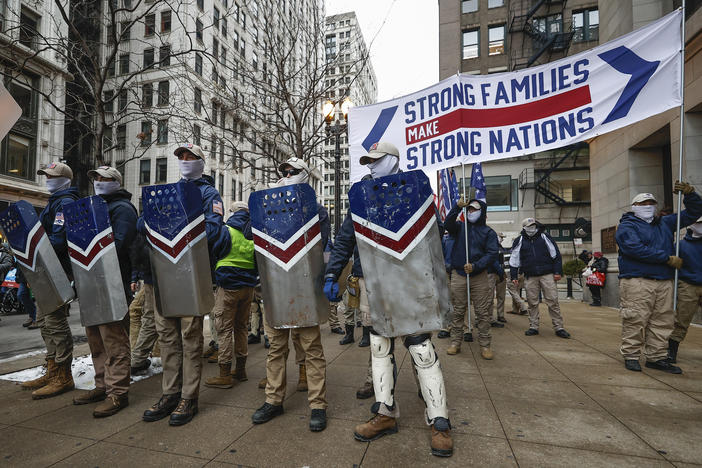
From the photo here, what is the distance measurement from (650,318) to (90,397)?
21.4 ft

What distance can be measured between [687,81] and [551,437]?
1010 cm

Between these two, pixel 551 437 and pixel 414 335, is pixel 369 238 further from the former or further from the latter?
pixel 551 437

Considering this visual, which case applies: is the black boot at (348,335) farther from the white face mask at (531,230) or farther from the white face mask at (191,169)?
the white face mask at (531,230)

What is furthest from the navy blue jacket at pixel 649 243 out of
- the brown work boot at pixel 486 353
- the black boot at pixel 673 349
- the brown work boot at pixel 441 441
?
the brown work boot at pixel 441 441

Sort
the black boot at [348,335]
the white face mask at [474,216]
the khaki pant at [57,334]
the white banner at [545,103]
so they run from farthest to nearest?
the black boot at [348,335], the white face mask at [474,216], the white banner at [545,103], the khaki pant at [57,334]

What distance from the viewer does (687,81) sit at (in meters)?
8.59

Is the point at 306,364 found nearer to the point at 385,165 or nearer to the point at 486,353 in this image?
the point at 385,165

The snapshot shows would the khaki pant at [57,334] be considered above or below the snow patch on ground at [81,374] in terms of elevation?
above

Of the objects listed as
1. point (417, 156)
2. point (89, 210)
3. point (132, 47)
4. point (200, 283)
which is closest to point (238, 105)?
point (417, 156)

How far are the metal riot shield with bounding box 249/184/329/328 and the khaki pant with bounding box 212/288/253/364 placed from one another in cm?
124

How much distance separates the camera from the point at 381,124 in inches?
245

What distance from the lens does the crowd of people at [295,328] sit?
9.68ft

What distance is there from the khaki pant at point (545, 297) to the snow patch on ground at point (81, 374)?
629 cm

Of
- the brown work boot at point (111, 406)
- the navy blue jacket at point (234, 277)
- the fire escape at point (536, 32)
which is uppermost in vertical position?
the fire escape at point (536, 32)
